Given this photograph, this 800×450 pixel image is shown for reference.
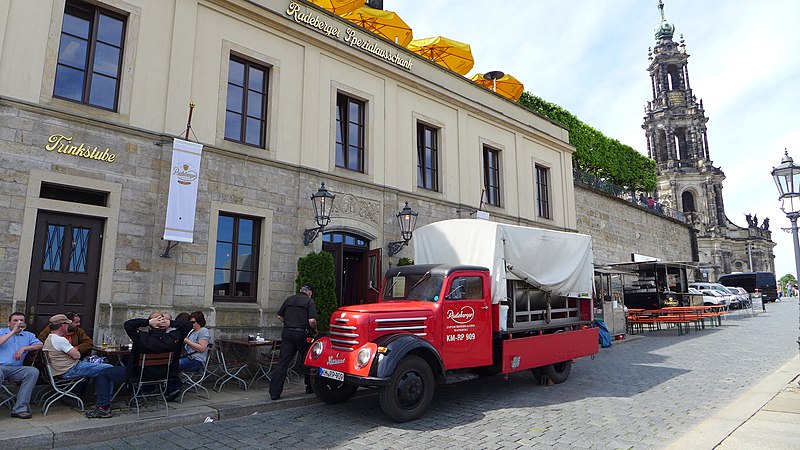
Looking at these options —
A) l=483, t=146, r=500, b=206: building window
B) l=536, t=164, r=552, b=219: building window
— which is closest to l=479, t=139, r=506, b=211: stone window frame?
l=483, t=146, r=500, b=206: building window

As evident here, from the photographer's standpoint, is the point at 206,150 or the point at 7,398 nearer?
the point at 7,398

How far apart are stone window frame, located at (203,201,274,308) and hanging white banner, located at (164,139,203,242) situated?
1.79ft

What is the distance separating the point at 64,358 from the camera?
636 centimetres

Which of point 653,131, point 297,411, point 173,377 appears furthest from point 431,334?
point 653,131

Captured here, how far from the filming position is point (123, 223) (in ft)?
27.7

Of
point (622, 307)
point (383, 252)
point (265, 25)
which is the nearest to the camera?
point (265, 25)

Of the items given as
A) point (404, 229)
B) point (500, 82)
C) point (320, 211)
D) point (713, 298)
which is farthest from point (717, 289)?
point (320, 211)

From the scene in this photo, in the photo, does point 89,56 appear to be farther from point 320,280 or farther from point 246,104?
point 320,280

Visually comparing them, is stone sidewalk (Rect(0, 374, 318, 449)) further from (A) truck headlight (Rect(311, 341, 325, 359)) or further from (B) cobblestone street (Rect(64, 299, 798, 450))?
(A) truck headlight (Rect(311, 341, 325, 359))

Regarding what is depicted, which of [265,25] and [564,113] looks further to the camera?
[564,113]

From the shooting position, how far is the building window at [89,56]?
8.43 m

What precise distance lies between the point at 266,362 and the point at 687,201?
243 ft

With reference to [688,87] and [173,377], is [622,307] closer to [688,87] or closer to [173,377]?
[173,377]

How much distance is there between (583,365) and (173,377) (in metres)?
8.83
